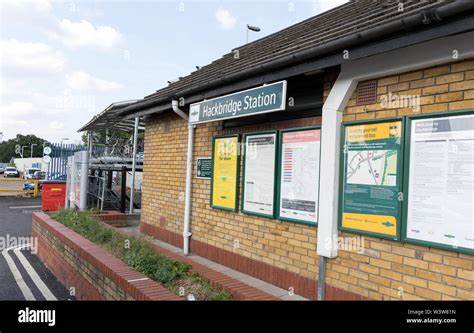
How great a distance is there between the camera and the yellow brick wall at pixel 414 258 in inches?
127

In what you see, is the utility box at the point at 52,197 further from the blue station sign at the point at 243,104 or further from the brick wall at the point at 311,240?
the blue station sign at the point at 243,104

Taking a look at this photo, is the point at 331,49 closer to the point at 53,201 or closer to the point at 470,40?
the point at 470,40

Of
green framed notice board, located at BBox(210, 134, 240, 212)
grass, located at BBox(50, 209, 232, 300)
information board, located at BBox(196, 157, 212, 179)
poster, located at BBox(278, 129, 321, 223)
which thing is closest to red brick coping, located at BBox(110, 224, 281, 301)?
grass, located at BBox(50, 209, 232, 300)

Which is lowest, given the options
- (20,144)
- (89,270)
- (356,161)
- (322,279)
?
(89,270)

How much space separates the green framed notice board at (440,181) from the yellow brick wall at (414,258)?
105mm

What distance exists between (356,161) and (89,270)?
3.97 meters

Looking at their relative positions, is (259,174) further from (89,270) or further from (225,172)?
(89,270)

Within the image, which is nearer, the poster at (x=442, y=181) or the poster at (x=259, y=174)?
the poster at (x=442, y=181)

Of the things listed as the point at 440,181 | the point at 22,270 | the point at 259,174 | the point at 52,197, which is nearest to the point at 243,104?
the point at 259,174

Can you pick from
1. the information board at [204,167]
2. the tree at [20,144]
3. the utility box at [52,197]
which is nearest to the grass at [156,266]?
the information board at [204,167]

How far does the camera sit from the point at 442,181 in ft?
10.9

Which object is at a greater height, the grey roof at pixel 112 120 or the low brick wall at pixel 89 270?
the grey roof at pixel 112 120

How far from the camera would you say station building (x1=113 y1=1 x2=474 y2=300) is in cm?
325

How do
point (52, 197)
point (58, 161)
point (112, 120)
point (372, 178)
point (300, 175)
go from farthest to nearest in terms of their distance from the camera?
point (58, 161)
point (112, 120)
point (52, 197)
point (300, 175)
point (372, 178)
